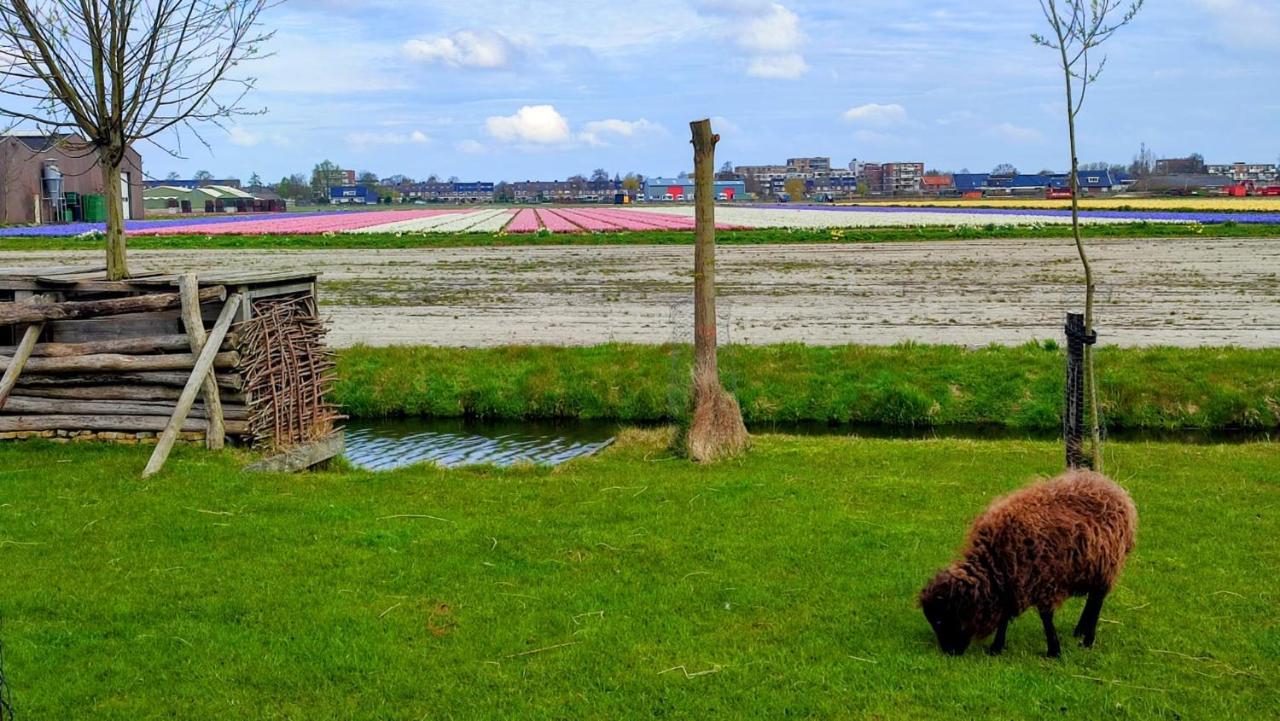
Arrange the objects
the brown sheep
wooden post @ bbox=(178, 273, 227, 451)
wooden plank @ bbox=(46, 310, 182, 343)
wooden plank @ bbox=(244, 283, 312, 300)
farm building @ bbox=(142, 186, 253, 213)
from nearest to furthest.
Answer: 1. the brown sheep
2. wooden post @ bbox=(178, 273, 227, 451)
3. wooden plank @ bbox=(244, 283, 312, 300)
4. wooden plank @ bbox=(46, 310, 182, 343)
5. farm building @ bbox=(142, 186, 253, 213)

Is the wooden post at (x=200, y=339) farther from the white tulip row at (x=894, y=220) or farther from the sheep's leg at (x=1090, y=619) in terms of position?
the white tulip row at (x=894, y=220)

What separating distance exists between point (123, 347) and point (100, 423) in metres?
1.02

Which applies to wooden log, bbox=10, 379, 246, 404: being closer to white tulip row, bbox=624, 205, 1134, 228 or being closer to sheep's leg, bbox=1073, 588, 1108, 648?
sheep's leg, bbox=1073, 588, 1108, 648

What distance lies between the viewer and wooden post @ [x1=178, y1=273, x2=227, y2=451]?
13.4 metres

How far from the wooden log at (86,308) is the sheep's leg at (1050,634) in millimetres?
10134

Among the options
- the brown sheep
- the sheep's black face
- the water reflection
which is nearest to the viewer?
the brown sheep

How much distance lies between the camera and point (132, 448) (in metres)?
13.7

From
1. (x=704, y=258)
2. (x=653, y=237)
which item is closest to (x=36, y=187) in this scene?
(x=653, y=237)

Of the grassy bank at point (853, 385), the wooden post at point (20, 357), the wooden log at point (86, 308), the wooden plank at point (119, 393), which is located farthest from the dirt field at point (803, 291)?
the wooden post at point (20, 357)

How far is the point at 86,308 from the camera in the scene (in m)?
13.8

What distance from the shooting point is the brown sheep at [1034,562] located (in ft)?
23.0

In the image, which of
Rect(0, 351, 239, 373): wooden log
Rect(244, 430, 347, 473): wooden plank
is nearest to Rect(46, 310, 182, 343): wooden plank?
Rect(0, 351, 239, 373): wooden log

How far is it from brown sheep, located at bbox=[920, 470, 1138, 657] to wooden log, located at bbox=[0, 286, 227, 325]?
31.8 feet

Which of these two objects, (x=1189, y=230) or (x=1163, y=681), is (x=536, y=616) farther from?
(x=1189, y=230)
